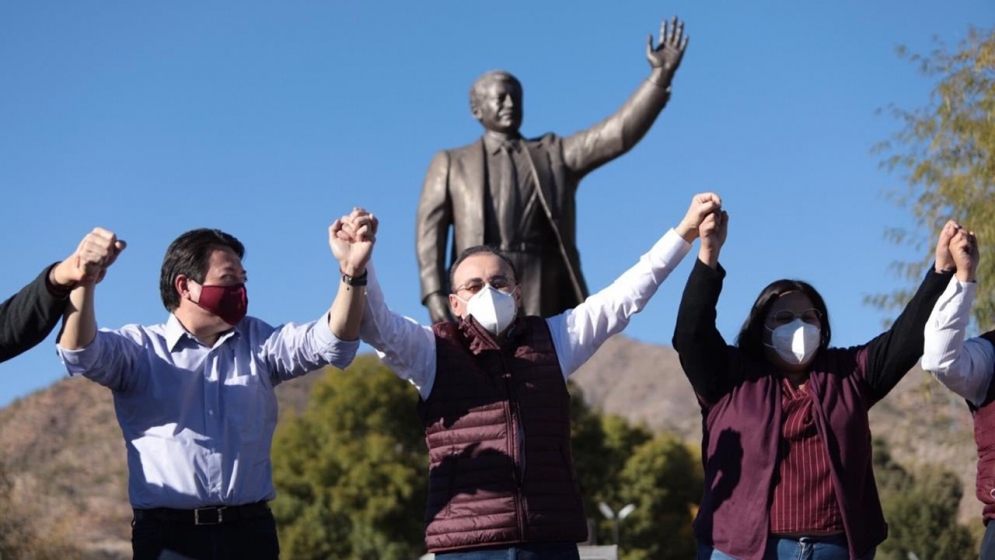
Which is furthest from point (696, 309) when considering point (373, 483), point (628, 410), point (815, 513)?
point (628, 410)

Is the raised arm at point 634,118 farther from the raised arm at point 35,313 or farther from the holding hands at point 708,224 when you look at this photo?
the raised arm at point 35,313

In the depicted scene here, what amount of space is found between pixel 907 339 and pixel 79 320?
2.72m

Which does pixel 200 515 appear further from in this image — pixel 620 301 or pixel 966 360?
pixel 966 360

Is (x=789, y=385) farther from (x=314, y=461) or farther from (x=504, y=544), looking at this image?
(x=314, y=461)

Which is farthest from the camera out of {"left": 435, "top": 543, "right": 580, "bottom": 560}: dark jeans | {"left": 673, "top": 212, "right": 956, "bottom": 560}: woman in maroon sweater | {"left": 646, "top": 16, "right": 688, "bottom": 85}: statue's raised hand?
{"left": 646, "top": 16, "right": 688, "bottom": 85}: statue's raised hand

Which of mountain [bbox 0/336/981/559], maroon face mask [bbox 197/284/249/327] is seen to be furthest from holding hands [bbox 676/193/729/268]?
mountain [bbox 0/336/981/559]

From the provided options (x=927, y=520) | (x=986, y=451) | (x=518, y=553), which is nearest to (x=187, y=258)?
(x=518, y=553)

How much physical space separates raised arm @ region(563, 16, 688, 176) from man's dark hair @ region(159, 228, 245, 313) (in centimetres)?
428

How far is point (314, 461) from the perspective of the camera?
128ft

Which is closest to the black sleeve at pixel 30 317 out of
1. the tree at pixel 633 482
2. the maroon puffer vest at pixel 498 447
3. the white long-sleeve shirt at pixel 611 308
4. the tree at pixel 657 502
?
the white long-sleeve shirt at pixel 611 308

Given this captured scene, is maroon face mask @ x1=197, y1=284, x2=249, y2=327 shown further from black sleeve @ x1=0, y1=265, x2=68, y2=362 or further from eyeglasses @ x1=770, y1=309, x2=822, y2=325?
eyeglasses @ x1=770, y1=309, x2=822, y2=325

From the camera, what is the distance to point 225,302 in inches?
195

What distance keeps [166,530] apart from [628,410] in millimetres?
140455

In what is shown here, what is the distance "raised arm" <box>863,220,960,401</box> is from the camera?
521 centimetres
